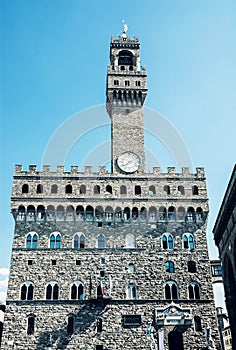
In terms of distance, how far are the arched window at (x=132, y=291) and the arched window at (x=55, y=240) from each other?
8197 millimetres

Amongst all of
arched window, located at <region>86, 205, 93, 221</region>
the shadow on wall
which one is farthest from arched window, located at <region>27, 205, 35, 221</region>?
the shadow on wall

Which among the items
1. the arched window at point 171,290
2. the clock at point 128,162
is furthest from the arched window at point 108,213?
the arched window at point 171,290

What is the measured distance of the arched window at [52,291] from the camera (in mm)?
36219

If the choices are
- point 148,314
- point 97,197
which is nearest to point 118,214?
point 97,197

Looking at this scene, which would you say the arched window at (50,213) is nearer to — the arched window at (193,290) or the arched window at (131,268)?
the arched window at (131,268)

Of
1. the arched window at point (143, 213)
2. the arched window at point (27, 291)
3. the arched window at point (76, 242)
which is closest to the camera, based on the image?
the arched window at point (27, 291)

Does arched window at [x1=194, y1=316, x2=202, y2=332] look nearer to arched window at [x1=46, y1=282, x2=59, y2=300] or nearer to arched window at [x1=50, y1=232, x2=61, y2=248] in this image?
arched window at [x1=46, y1=282, x2=59, y2=300]

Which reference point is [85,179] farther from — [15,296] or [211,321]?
[211,321]

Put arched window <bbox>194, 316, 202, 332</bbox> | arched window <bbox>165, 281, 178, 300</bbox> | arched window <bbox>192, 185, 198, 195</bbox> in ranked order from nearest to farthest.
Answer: arched window <bbox>194, 316, 202, 332</bbox> → arched window <bbox>165, 281, 178, 300</bbox> → arched window <bbox>192, 185, 198, 195</bbox>

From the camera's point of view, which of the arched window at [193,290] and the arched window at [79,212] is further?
the arched window at [79,212]

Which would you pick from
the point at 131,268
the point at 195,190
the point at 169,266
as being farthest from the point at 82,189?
the point at 195,190

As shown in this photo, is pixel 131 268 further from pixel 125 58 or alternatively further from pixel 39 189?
pixel 125 58

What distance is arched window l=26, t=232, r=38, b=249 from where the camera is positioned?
38162 millimetres

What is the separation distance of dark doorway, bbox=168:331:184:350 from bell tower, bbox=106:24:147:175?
17013 millimetres
